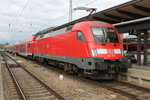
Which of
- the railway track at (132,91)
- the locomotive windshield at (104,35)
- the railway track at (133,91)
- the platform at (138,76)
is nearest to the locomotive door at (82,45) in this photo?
the locomotive windshield at (104,35)

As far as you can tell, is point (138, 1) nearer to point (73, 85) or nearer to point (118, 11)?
point (118, 11)

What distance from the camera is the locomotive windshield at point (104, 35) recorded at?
29.5ft

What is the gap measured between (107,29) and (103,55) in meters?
1.77

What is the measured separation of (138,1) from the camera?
10.2 metres

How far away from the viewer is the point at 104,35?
30.1 ft

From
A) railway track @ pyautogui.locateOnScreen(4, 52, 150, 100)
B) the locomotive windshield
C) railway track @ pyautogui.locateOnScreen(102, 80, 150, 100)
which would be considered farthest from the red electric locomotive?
railway track @ pyautogui.locateOnScreen(102, 80, 150, 100)

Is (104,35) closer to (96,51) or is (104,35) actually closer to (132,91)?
(96,51)

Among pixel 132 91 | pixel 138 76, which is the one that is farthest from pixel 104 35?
pixel 132 91

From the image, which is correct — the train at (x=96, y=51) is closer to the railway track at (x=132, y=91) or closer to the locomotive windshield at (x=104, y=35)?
the locomotive windshield at (x=104, y=35)

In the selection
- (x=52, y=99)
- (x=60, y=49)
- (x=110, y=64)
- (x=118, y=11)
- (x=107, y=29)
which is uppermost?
(x=118, y=11)

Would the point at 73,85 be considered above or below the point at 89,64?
below

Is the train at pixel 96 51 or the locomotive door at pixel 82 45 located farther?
the locomotive door at pixel 82 45

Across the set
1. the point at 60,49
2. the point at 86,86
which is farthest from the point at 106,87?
the point at 60,49

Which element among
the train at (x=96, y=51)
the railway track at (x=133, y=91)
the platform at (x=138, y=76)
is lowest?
the railway track at (x=133, y=91)
